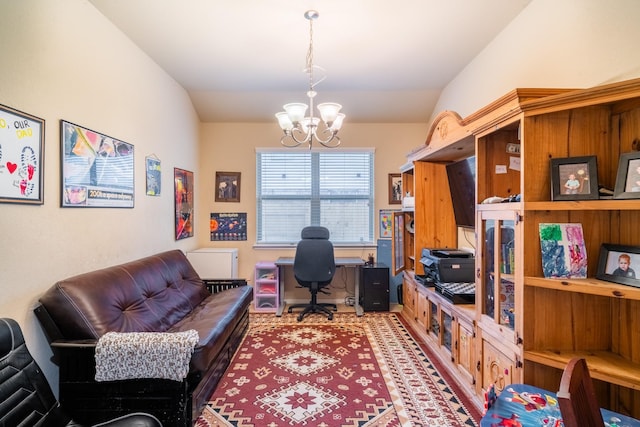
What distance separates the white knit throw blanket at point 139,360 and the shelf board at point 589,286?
1.99 m

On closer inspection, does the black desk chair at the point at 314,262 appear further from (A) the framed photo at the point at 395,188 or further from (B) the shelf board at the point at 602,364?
(B) the shelf board at the point at 602,364

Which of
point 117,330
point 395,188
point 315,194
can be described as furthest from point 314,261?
point 117,330

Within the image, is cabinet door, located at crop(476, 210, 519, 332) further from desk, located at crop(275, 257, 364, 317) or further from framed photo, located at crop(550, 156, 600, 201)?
desk, located at crop(275, 257, 364, 317)

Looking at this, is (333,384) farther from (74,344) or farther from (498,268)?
(74,344)

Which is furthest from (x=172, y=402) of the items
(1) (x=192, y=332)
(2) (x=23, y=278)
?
(2) (x=23, y=278)

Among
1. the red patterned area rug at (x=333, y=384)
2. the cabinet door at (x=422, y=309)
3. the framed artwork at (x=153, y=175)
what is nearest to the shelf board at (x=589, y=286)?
the red patterned area rug at (x=333, y=384)

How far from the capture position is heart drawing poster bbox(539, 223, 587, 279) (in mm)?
1607

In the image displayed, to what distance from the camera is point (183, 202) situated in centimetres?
387

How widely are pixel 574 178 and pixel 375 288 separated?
9.45ft

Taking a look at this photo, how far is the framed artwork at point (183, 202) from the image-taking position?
3.68m

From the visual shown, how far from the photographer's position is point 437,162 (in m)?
3.45

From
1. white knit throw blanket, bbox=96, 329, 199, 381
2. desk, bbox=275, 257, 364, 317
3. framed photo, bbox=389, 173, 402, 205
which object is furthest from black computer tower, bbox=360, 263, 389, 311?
white knit throw blanket, bbox=96, 329, 199, 381

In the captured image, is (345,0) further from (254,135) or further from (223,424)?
(223,424)

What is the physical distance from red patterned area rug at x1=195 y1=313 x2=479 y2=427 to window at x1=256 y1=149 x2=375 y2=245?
1512 millimetres
